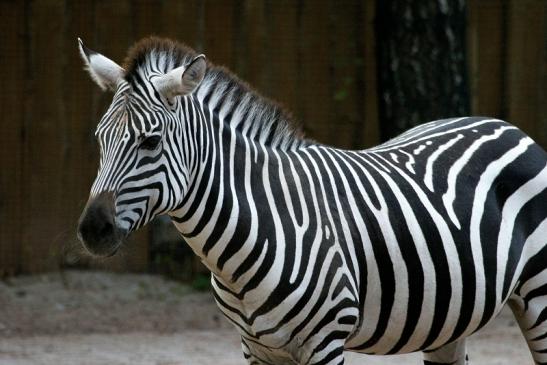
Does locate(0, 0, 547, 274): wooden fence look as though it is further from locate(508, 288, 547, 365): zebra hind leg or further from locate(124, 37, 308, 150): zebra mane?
locate(124, 37, 308, 150): zebra mane

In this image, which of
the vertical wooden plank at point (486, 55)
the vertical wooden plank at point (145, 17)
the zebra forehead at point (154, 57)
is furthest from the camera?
the vertical wooden plank at point (486, 55)

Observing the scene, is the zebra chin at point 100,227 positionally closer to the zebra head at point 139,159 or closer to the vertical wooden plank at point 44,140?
the zebra head at point 139,159

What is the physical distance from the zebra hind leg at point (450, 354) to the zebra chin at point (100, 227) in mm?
2120

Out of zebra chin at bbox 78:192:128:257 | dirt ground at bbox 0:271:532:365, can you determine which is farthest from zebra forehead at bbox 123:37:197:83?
dirt ground at bbox 0:271:532:365

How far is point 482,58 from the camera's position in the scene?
9.50 metres

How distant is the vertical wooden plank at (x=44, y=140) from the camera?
9117 millimetres

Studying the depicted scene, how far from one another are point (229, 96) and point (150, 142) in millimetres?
579

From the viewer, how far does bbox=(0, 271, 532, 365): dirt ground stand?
23.4ft

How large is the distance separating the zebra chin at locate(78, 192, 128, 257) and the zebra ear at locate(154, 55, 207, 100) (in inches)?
19.4

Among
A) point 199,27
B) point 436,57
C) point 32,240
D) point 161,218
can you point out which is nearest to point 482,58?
point 436,57

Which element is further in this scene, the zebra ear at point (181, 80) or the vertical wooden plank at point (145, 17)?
the vertical wooden plank at point (145, 17)

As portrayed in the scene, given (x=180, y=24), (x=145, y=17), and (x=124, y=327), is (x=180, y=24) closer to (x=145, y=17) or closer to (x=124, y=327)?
(x=145, y=17)

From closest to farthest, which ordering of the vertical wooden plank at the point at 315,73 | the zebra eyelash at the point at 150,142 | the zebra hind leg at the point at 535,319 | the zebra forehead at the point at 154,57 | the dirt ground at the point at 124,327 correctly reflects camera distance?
the zebra eyelash at the point at 150,142, the zebra forehead at the point at 154,57, the zebra hind leg at the point at 535,319, the dirt ground at the point at 124,327, the vertical wooden plank at the point at 315,73

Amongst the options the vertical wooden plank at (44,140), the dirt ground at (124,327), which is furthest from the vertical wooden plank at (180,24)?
the dirt ground at (124,327)
